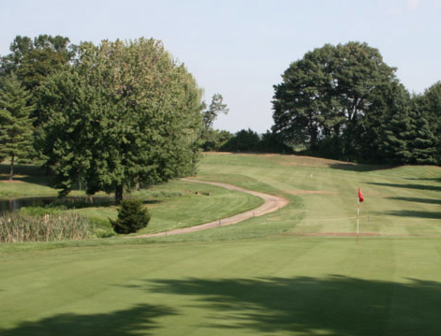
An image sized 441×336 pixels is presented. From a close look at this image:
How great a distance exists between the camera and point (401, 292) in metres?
10.4

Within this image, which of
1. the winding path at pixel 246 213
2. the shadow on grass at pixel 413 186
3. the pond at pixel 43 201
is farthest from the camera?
the shadow on grass at pixel 413 186

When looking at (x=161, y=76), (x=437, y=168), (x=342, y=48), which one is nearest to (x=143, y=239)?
(x=161, y=76)

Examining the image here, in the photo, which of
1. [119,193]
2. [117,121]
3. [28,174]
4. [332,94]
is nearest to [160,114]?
[117,121]

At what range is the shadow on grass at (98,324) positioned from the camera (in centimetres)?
805

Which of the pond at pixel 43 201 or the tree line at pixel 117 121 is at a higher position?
the tree line at pixel 117 121

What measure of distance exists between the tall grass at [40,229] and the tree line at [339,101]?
6202cm

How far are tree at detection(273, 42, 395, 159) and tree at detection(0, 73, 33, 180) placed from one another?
47101 mm

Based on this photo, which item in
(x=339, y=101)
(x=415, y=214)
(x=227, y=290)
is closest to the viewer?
(x=227, y=290)

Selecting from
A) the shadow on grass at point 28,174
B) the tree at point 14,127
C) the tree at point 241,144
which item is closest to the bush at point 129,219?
the shadow on grass at point 28,174

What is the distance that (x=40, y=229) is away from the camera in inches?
1060

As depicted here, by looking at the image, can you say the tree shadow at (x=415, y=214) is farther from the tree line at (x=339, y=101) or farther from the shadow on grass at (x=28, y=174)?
the tree line at (x=339, y=101)

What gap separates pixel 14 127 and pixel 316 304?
62734mm

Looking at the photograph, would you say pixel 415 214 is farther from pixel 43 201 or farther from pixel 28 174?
pixel 28 174

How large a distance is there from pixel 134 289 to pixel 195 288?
4.21 ft
